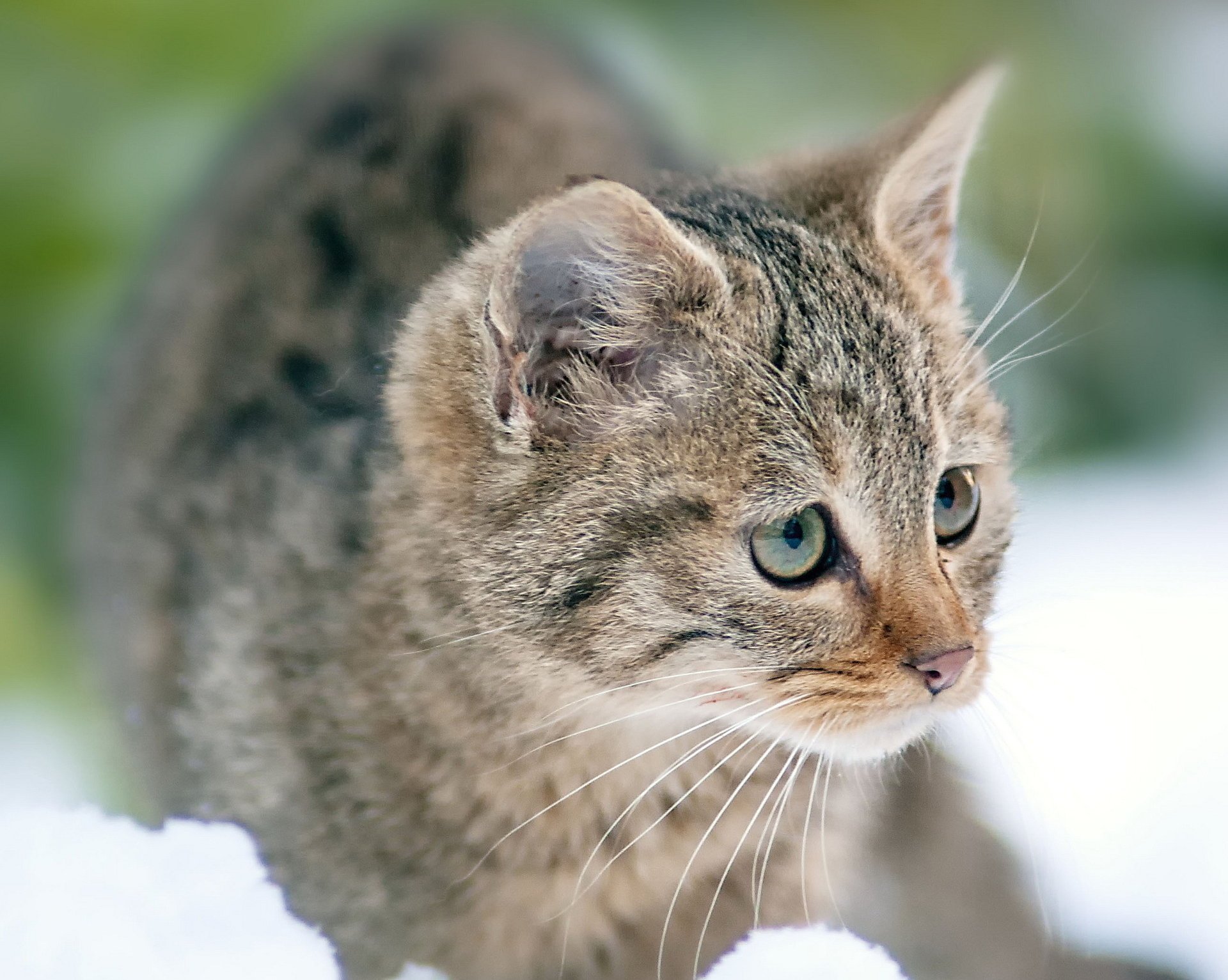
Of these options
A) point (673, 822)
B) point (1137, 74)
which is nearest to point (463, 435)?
point (673, 822)

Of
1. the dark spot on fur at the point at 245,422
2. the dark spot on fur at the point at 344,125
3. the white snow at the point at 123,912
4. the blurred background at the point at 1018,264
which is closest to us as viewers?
the white snow at the point at 123,912

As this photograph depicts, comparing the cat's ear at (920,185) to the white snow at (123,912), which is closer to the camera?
the white snow at (123,912)

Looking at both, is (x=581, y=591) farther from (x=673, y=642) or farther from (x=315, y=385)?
(x=315, y=385)

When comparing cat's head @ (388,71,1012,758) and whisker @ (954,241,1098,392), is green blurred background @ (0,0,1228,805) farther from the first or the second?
cat's head @ (388,71,1012,758)

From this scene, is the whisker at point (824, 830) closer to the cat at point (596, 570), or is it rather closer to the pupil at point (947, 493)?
the cat at point (596, 570)

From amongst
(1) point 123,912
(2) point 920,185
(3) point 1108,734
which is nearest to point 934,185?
(2) point 920,185

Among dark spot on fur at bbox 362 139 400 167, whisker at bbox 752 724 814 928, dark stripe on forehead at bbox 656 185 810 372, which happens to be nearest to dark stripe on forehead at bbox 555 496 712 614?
dark stripe on forehead at bbox 656 185 810 372

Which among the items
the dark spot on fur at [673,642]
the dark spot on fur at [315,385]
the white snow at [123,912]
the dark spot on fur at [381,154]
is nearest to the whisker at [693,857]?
the dark spot on fur at [673,642]
